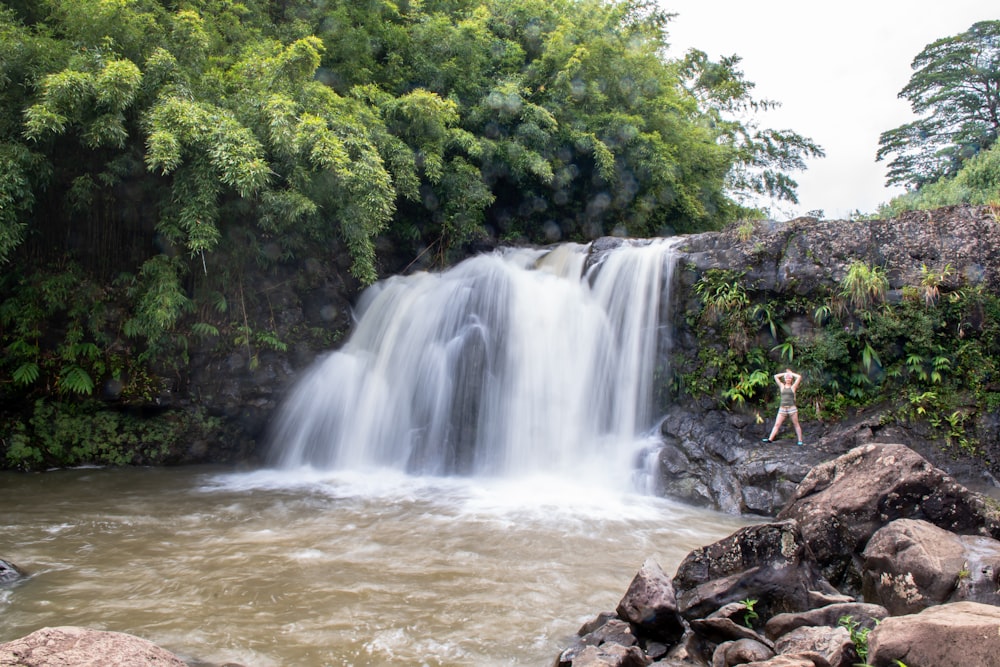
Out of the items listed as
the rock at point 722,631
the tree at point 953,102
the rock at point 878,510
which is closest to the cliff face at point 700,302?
the rock at point 878,510

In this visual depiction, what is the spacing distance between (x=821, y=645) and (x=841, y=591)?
1421mm

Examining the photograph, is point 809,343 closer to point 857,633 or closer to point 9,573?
point 857,633

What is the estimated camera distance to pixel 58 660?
2990 mm

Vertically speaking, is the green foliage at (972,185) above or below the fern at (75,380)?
above

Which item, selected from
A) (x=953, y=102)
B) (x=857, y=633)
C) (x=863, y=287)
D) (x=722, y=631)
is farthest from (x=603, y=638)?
(x=953, y=102)

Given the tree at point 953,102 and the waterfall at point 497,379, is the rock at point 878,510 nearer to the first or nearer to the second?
the waterfall at point 497,379

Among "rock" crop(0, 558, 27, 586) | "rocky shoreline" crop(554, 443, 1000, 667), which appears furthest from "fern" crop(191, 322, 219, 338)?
"rocky shoreline" crop(554, 443, 1000, 667)

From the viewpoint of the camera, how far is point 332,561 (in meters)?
5.90

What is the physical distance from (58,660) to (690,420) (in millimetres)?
8530

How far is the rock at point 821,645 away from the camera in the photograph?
126 inches

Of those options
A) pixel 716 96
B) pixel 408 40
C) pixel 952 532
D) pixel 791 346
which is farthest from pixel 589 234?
pixel 952 532

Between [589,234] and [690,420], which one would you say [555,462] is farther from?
[589,234]

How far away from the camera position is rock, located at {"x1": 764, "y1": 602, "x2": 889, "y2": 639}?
12.1 ft

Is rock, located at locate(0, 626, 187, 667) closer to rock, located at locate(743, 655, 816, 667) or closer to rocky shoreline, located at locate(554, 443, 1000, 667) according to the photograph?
rocky shoreline, located at locate(554, 443, 1000, 667)
